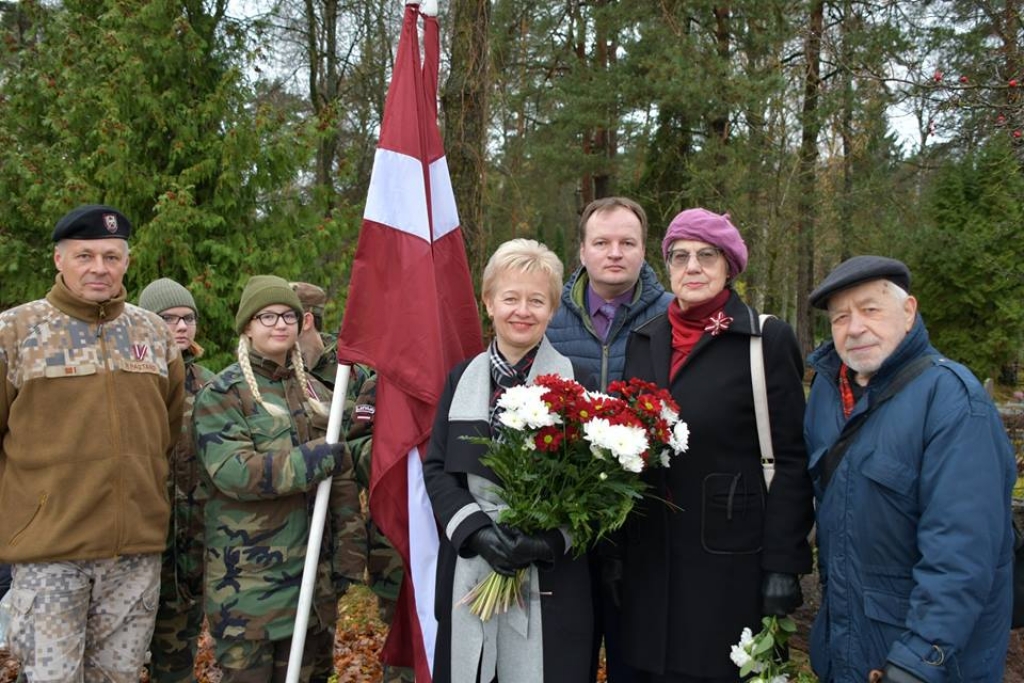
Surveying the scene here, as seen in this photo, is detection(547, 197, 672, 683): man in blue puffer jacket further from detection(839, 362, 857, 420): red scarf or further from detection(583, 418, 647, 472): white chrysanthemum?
detection(839, 362, 857, 420): red scarf

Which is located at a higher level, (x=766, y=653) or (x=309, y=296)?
(x=309, y=296)

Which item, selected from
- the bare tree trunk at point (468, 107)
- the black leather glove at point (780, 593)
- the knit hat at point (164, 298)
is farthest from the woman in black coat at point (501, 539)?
the bare tree trunk at point (468, 107)

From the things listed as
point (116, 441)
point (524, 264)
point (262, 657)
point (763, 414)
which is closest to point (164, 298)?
point (116, 441)

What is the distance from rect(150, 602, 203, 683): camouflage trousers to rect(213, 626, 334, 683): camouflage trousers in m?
0.78

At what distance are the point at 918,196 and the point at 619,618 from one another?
18039 mm

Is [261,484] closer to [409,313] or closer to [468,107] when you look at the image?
[409,313]

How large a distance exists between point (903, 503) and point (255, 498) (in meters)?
2.48

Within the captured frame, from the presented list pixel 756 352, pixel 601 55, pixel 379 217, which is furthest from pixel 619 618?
pixel 601 55

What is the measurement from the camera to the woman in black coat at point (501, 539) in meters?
2.78

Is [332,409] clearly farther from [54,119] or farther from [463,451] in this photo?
[54,119]

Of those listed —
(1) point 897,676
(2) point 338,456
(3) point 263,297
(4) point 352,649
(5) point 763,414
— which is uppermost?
(3) point 263,297

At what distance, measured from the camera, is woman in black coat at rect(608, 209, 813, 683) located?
285cm

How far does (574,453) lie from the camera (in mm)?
2627

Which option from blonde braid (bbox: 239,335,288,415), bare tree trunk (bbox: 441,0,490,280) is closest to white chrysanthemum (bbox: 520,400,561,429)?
blonde braid (bbox: 239,335,288,415)
